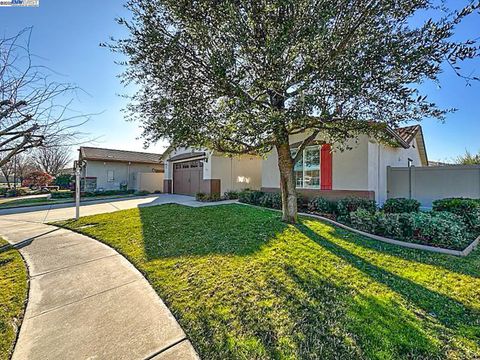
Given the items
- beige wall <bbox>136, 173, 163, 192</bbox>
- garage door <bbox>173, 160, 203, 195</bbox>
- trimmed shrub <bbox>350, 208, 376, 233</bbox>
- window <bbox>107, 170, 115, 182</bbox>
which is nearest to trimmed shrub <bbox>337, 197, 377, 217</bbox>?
trimmed shrub <bbox>350, 208, 376, 233</bbox>

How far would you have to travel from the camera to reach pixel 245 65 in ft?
19.5

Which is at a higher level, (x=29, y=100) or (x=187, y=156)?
(x=187, y=156)

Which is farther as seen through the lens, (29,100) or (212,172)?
(212,172)

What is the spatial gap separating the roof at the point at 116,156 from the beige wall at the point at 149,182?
1742mm

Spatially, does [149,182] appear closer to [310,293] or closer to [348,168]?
[348,168]

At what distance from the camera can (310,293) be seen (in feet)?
12.9

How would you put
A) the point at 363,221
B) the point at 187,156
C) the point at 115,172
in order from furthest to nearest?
1. the point at 115,172
2. the point at 187,156
3. the point at 363,221

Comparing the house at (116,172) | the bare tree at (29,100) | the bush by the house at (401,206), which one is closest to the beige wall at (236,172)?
the house at (116,172)

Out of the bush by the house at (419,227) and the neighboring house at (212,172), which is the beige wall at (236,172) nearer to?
the neighboring house at (212,172)

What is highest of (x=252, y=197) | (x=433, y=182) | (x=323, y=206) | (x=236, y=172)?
(x=236, y=172)

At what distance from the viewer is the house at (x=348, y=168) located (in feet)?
34.9

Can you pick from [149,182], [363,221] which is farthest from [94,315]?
[149,182]

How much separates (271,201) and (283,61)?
741 centimetres

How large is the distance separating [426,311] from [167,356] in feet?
11.6
